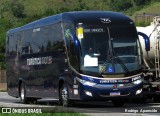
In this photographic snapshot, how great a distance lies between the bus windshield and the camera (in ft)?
72.9

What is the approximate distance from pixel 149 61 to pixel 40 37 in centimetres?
481

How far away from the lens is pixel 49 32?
83.1 ft

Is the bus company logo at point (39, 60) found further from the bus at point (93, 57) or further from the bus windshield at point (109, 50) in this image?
the bus windshield at point (109, 50)

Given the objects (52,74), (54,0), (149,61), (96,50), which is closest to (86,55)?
(96,50)

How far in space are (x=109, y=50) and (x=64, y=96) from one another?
274 cm

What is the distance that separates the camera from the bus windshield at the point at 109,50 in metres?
22.2

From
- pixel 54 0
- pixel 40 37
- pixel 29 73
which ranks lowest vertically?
pixel 54 0

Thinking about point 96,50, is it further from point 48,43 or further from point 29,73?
point 29,73

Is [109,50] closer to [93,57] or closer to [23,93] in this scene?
[93,57]

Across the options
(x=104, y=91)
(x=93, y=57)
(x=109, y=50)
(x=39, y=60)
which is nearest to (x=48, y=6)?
(x=39, y=60)

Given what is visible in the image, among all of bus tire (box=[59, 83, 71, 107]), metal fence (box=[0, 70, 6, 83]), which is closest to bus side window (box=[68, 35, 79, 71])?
bus tire (box=[59, 83, 71, 107])

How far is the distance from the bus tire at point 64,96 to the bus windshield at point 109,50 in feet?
5.62

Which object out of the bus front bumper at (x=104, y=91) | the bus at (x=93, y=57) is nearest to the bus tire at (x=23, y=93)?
the bus at (x=93, y=57)

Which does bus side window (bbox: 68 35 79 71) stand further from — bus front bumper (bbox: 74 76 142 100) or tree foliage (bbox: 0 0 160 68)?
tree foliage (bbox: 0 0 160 68)
